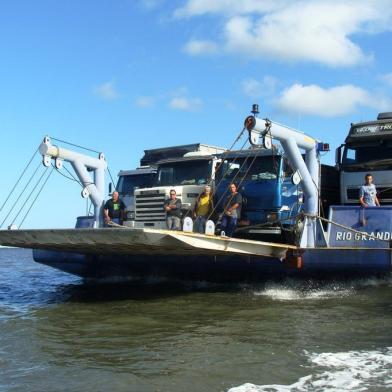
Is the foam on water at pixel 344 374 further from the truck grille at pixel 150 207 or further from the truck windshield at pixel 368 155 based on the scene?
the truck windshield at pixel 368 155

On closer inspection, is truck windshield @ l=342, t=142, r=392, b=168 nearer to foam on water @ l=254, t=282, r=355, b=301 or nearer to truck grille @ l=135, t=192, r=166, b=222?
foam on water @ l=254, t=282, r=355, b=301

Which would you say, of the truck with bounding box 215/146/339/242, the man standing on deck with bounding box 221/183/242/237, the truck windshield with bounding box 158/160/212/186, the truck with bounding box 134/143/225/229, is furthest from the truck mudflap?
the truck windshield with bounding box 158/160/212/186

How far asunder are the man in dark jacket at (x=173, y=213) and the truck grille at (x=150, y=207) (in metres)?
0.41

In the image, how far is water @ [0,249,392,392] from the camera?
5.90m

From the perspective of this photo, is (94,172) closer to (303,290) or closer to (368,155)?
(303,290)

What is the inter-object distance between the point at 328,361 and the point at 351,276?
544 centimetres

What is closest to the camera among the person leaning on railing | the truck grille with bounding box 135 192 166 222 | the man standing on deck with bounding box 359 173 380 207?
the man standing on deck with bounding box 359 173 380 207

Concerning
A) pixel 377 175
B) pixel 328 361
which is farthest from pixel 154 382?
pixel 377 175

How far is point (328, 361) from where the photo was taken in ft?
21.2

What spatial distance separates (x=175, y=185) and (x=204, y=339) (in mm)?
6006

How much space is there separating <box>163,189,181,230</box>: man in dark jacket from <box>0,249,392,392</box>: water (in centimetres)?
143

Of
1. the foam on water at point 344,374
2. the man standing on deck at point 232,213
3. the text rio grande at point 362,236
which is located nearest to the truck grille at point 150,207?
the man standing on deck at point 232,213

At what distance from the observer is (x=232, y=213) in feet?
38.2

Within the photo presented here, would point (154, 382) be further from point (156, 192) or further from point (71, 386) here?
point (156, 192)
